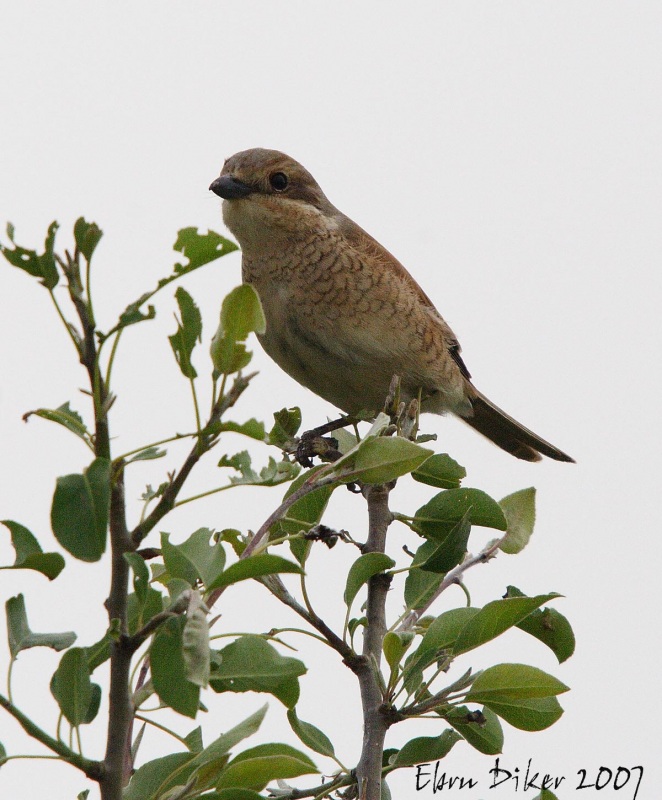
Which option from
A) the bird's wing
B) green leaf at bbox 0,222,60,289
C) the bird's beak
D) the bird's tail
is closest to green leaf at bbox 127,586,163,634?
green leaf at bbox 0,222,60,289

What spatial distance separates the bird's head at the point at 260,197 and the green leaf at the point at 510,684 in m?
2.74

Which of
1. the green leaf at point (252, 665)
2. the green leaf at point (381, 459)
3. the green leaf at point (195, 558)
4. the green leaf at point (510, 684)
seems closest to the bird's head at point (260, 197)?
the green leaf at point (510, 684)

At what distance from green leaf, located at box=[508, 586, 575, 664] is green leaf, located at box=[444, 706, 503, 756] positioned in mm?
173

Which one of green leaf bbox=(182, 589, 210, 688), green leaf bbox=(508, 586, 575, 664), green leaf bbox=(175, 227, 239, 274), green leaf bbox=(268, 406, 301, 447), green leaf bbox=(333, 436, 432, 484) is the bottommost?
green leaf bbox=(508, 586, 575, 664)

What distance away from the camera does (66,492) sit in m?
1.11

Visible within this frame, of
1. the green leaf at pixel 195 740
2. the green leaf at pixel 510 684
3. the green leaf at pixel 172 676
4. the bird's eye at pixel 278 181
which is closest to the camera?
the green leaf at pixel 172 676

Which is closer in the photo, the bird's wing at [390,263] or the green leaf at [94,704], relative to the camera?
the green leaf at [94,704]

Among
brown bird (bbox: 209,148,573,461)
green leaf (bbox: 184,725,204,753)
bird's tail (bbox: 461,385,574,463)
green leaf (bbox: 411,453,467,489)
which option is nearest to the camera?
green leaf (bbox: 184,725,204,753)

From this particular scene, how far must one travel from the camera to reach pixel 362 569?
1.95 metres

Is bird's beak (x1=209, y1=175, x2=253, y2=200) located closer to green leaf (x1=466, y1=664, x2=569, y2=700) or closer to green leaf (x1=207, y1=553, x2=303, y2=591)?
green leaf (x1=466, y1=664, x2=569, y2=700)

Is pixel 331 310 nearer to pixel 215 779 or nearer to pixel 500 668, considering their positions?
pixel 500 668

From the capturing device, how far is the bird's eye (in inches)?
174

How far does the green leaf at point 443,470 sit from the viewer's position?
7.70 feet

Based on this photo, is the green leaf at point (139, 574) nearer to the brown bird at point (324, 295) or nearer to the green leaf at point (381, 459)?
the green leaf at point (381, 459)
